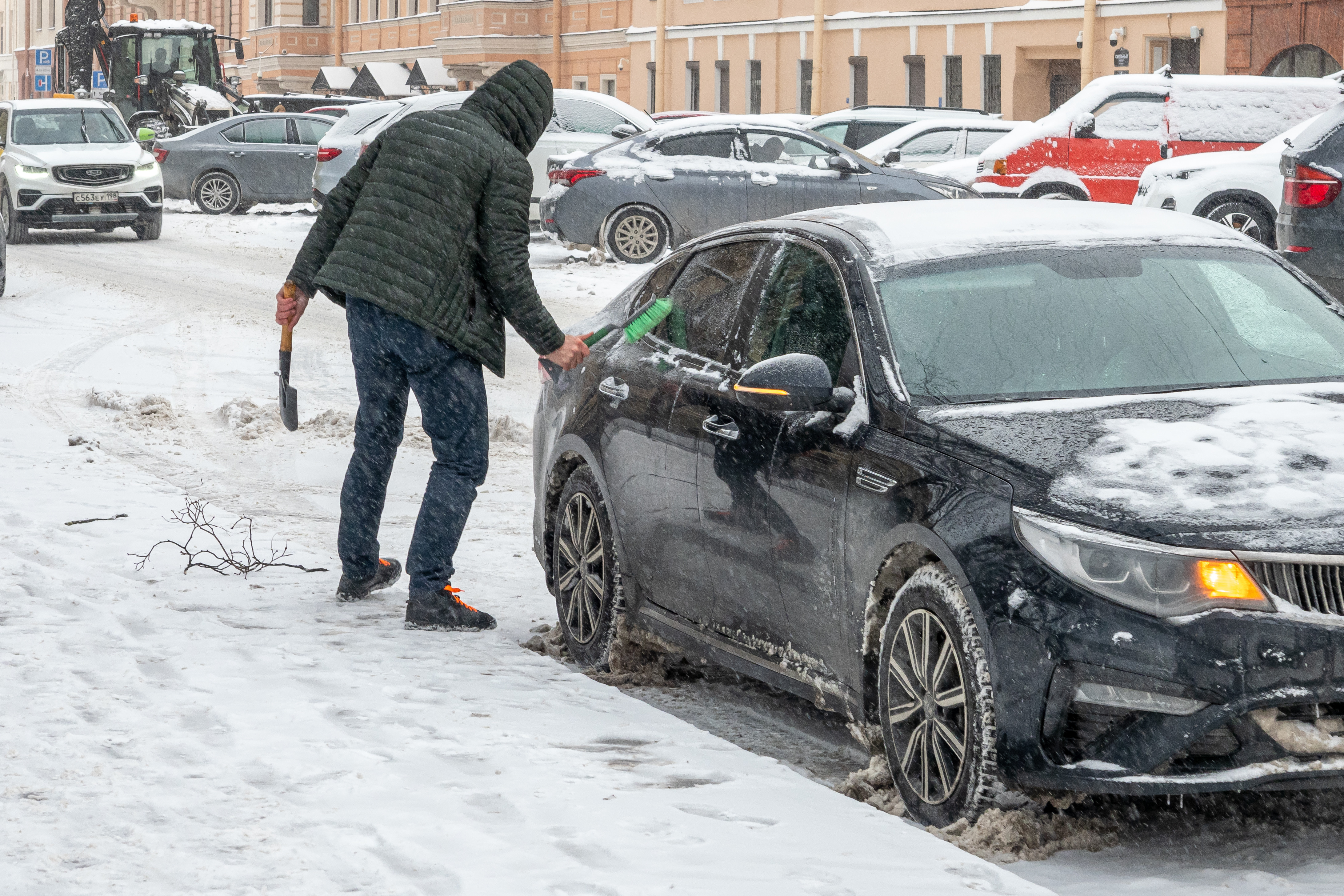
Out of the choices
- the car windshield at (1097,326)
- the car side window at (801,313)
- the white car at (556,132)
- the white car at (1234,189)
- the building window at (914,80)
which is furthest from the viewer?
the building window at (914,80)

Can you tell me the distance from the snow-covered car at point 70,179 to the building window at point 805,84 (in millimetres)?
19986

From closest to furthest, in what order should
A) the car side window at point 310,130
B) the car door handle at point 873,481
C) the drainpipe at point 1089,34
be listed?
the car door handle at point 873,481
the car side window at point 310,130
the drainpipe at point 1089,34

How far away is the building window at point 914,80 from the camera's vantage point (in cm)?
3866

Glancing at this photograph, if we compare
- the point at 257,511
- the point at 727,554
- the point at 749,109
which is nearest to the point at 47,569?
the point at 257,511

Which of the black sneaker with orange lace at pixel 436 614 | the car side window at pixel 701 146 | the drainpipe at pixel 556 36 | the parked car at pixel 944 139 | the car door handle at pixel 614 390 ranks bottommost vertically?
the black sneaker with orange lace at pixel 436 614

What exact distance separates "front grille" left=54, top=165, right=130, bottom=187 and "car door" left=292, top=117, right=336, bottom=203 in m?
4.62

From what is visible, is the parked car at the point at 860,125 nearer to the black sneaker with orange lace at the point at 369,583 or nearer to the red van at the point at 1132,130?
the red van at the point at 1132,130

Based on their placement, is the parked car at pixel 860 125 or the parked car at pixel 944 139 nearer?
the parked car at pixel 944 139

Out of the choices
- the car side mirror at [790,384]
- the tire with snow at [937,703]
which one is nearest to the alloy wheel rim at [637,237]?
the car side mirror at [790,384]

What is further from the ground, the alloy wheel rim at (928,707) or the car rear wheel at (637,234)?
the car rear wheel at (637,234)

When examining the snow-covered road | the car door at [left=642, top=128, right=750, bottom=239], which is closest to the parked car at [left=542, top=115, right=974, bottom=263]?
the car door at [left=642, top=128, right=750, bottom=239]

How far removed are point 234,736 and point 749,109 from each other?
40.5m

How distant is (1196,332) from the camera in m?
4.95

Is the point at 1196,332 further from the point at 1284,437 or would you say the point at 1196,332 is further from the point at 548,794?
the point at 548,794
